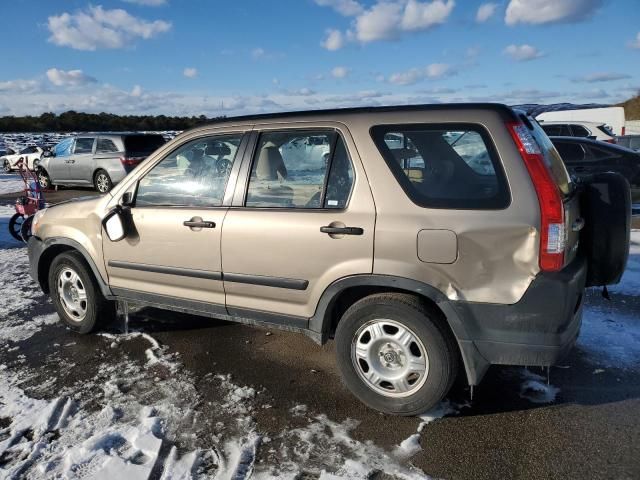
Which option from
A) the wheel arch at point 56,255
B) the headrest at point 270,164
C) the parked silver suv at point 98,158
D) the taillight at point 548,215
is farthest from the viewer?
the parked silver suv at point 98,158

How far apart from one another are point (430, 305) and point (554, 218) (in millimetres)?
823

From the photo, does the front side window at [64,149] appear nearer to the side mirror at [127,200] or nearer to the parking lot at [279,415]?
the parking lot at [279,415]

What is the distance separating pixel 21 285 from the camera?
19.8 feet

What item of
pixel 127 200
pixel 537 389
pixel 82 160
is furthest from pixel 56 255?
pixel 82 160

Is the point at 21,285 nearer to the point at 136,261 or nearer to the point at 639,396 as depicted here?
the point at 136,261

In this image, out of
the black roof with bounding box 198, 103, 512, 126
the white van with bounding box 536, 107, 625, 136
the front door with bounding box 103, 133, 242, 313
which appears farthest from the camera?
the white van with bounding box 536, 107, 625, 136

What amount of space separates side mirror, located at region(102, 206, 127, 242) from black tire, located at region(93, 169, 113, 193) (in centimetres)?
1158

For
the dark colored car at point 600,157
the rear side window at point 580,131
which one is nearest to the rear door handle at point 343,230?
the dark colored car at point 600,157

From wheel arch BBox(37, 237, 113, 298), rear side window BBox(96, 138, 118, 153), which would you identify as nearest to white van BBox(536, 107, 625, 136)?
rear side window BBox(96, 138, 118, 153)

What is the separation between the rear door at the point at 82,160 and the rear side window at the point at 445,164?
13949 millimetres

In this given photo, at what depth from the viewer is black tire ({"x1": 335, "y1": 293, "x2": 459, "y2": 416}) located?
2947 mm

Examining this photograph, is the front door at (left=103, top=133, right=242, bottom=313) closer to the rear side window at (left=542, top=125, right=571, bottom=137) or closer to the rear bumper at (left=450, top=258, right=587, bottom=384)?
the rear bumper at (left=450, top=258, right=587, bottom=384)

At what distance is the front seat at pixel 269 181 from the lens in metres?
3.41

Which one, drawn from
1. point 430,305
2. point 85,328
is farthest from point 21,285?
point 430,305
